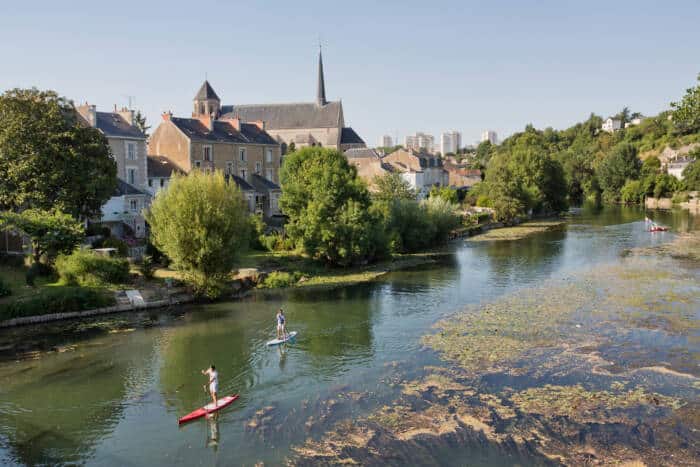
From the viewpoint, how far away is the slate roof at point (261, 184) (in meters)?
55.8

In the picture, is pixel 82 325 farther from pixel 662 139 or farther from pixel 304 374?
pixel 662 139

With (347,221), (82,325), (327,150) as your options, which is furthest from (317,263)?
(82,325)

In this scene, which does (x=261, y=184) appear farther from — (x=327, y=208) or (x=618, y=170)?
(x=618, y=170)

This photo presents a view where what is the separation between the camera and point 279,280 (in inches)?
1410

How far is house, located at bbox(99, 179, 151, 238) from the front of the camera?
41.2 meters

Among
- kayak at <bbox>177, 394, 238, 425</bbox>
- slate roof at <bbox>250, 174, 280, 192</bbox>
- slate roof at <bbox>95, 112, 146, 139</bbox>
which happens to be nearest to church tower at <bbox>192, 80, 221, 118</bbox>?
slate roof at <bbox>250, 174, 280, 192</bbox>

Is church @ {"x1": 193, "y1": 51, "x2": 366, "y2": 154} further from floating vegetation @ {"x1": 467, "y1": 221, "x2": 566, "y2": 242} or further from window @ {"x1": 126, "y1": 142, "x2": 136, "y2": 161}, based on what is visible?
window @ {"x1": 126, "y1": 142, "x2": 136, "y2": 161}

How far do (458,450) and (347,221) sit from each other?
25.6m

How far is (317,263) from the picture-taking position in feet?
134

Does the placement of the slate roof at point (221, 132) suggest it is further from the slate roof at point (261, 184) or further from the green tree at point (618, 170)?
the green tree at point (618, 170)

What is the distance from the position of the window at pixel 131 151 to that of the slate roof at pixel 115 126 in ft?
2.08

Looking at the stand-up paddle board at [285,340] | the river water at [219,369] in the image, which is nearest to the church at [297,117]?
the river water at [219,369]

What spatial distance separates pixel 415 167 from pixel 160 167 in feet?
132

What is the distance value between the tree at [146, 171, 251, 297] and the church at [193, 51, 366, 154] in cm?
5938
